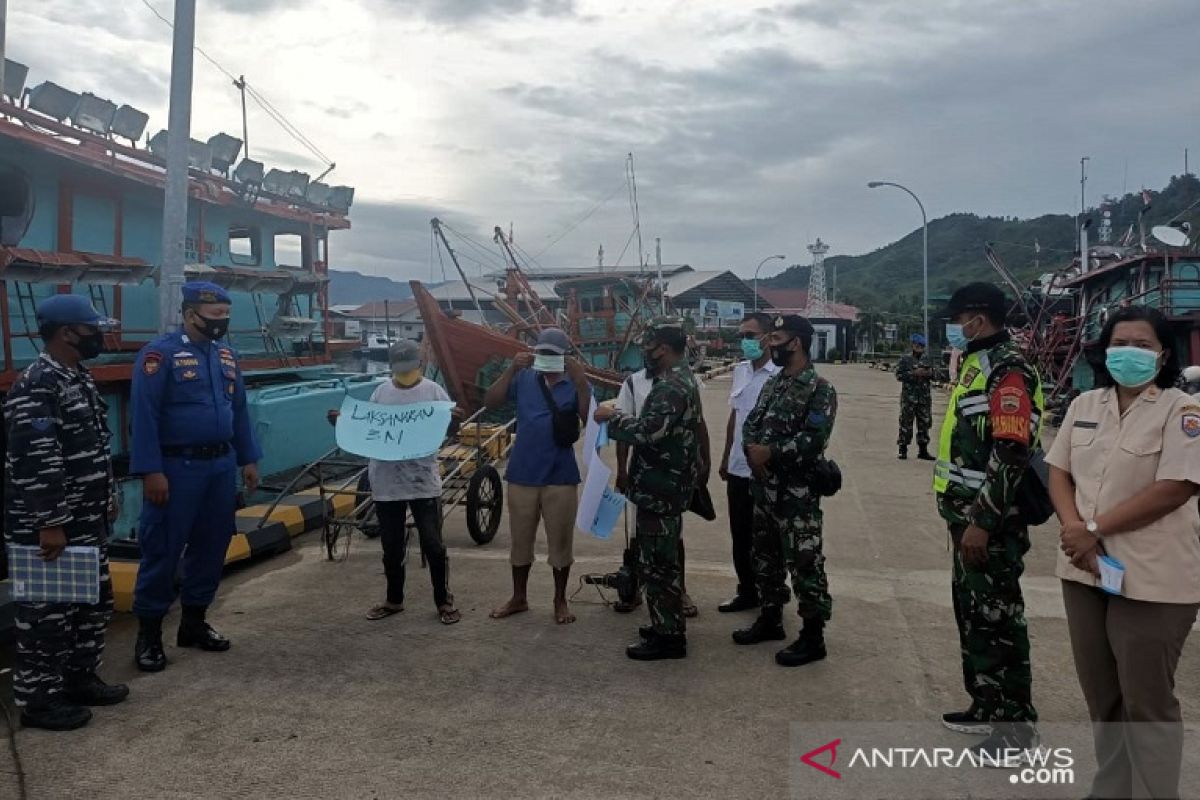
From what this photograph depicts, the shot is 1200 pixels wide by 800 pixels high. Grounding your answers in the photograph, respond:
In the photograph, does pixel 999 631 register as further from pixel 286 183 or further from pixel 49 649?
pixel 286 183

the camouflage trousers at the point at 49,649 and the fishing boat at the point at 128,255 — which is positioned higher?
the fishing boat at the point at 128,255

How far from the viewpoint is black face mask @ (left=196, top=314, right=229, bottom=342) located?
13.4 feet

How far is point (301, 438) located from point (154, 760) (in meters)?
7.01

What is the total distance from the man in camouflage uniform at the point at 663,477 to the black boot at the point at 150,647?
2.31 metres

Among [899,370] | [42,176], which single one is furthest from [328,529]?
[899,370]

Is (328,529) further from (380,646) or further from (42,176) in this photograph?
(42,176)

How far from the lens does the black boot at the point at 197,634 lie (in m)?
4.22

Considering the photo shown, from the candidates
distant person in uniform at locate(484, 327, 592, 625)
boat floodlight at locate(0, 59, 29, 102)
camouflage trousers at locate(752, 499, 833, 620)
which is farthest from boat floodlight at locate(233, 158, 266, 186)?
camouflage trousers at locate(752, 499, 833, 620)

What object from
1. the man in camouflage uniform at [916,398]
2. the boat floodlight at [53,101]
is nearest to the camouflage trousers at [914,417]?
the man in camouflage uniform at [916,398]

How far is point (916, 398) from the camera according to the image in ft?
36.0

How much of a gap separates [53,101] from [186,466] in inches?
308

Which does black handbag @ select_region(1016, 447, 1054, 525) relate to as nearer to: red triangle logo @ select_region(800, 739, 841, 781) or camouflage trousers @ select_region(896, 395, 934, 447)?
red triangle logo @ select_region(800, 739, 841, 781)

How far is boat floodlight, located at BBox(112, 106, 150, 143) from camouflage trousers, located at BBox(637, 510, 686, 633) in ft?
31.4

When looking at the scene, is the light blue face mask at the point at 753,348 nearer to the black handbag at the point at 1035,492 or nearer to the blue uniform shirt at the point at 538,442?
the blue uniform shirt at the point at 538,442
